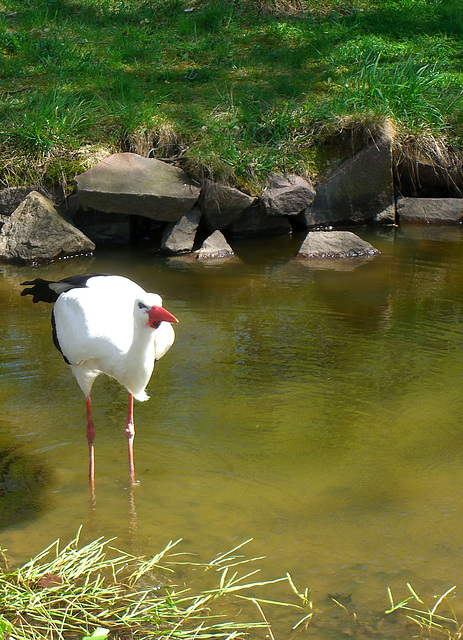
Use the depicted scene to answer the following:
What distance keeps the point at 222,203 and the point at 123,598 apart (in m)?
6.01

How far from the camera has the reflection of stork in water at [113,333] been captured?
347 centimetres

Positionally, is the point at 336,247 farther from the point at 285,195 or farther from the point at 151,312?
the point at 151,312

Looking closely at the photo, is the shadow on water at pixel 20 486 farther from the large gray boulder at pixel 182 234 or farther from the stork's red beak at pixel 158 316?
the large gray boulder at pixel 182 234

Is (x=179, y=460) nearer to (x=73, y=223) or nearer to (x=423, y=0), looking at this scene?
(x=73, y=223)

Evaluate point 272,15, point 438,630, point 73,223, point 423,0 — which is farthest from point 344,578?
point 423,0

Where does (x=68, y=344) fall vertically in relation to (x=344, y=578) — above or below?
above

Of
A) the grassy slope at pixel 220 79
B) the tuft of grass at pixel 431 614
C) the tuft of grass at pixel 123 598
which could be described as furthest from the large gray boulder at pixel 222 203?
the tuft of grass at pixel 431 614

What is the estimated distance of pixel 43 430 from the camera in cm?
428

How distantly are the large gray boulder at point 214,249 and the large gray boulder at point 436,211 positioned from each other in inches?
108

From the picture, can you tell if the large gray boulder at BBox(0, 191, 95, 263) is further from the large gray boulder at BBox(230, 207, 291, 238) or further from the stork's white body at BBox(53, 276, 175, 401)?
the stork's white body at BBox(53, 276, 175, 401)

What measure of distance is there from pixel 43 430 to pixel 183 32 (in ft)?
30.9

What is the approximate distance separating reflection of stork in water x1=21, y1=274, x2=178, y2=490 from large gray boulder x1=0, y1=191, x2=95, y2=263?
4.09 m

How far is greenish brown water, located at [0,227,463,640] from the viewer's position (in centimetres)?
321

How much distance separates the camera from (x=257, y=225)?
885 centimetres
